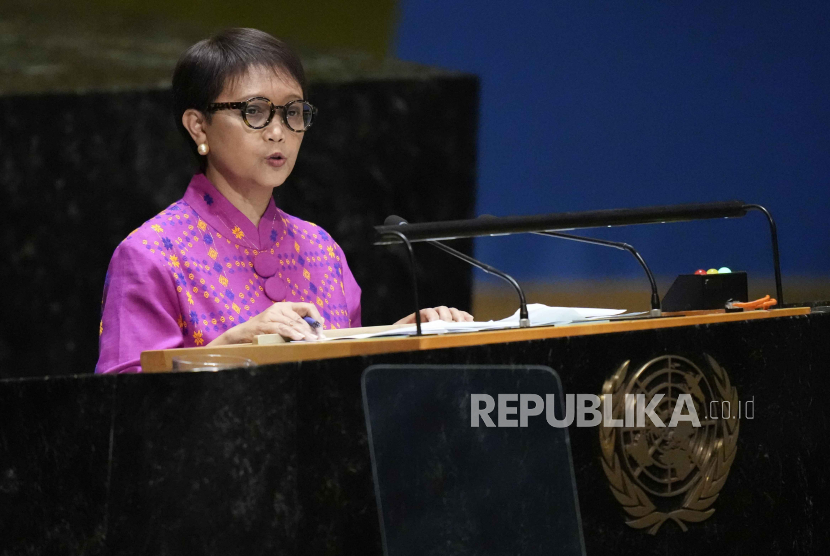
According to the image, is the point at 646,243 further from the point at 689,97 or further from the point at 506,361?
the point at 506,361

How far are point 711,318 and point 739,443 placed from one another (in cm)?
17

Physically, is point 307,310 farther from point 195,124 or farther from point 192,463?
point 195,124

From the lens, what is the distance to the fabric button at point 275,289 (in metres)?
1.97

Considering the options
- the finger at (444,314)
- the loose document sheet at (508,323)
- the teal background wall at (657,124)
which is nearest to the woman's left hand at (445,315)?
the finger at (444,314)

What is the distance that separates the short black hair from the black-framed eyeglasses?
43 mm

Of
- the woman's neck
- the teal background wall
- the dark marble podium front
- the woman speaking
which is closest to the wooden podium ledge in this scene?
the dark marble podium front

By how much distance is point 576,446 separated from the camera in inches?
50.3

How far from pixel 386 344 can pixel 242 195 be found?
2.94ft

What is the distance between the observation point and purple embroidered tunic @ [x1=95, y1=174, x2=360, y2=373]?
1766 mm

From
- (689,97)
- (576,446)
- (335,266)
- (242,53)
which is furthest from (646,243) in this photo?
(576,446)

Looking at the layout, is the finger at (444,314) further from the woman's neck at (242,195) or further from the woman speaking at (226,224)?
the woman's neck at (242,195)

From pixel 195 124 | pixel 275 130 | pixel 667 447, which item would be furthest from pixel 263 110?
pixel 667 447

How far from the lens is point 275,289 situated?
198 centimetres

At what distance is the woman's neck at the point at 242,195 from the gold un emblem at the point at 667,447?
0.94 metres
